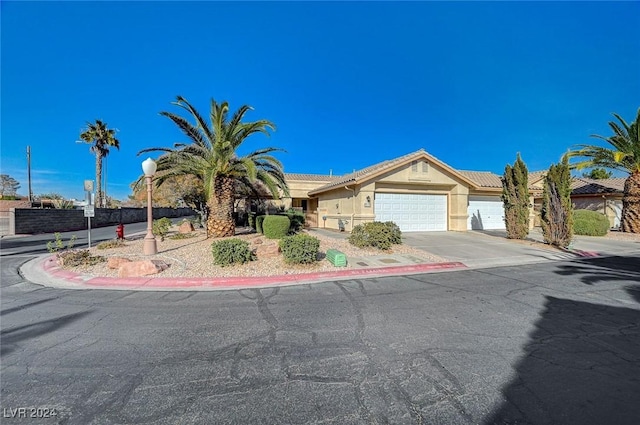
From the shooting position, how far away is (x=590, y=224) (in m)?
17.2

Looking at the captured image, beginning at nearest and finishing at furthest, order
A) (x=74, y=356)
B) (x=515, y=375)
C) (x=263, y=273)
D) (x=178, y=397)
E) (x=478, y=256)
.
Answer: (x=178, y=397)
(x=515, y=375)
(x=74, y=356)
(x=263, y=273)
(x=478, y=256)

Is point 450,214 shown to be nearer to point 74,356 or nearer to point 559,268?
point 559,268

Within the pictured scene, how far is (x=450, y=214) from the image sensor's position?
62.3ft

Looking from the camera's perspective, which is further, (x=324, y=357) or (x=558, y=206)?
(x=558, y=206)

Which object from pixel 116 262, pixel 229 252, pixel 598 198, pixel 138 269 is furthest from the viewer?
pixel 598 198

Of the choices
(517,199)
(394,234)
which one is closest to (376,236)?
(394,234)

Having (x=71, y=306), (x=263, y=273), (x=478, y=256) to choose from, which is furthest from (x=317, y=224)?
(x=71, y=306)

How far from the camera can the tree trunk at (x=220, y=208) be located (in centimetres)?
1221

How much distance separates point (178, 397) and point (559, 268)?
35.9ft

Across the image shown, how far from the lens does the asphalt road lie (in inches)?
99.4

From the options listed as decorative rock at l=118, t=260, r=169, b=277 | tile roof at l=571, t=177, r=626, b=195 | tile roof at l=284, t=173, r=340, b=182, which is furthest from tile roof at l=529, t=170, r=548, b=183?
decorative rock at l=118, t=260, r=169, b=277

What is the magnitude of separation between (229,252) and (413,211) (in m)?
13.6

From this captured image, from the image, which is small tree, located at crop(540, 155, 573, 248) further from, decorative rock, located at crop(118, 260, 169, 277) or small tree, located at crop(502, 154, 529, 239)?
decorative rock, located at crop(118, 260, 169, 277)

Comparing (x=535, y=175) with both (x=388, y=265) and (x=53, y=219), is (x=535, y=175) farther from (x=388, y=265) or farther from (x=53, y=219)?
(x=53, y=219)
